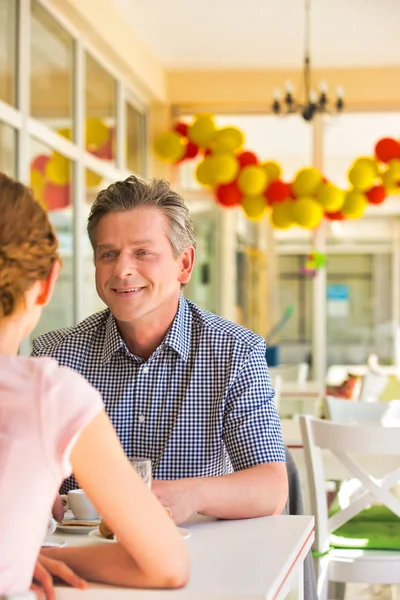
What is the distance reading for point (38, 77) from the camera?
228 inches

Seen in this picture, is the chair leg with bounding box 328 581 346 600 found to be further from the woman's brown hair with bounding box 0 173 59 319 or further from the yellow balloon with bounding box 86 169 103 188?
the yellow balloon with bounding box 86 169 103 188

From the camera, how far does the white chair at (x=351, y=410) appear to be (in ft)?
13.6

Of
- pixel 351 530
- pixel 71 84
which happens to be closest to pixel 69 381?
pixel 351 530

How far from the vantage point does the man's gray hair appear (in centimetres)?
217

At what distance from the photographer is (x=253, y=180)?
7449 millimetres

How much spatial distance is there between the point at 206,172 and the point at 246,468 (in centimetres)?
572

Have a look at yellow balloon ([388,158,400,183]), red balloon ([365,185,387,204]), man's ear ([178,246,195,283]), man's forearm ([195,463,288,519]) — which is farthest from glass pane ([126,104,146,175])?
man's forearm ([195,463,288,519])

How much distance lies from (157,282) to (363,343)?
298 inches

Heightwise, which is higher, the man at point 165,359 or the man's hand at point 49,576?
the man at point 165,359

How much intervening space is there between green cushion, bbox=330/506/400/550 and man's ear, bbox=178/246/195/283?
1152mm

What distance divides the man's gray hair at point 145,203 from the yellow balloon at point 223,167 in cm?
520

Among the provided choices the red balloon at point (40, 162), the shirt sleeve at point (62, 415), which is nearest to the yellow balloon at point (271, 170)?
the red balloon at point (40, 162)

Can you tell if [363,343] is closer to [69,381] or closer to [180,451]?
[180,451]

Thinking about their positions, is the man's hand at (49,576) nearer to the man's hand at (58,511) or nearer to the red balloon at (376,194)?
the man's hand at (58,511)
